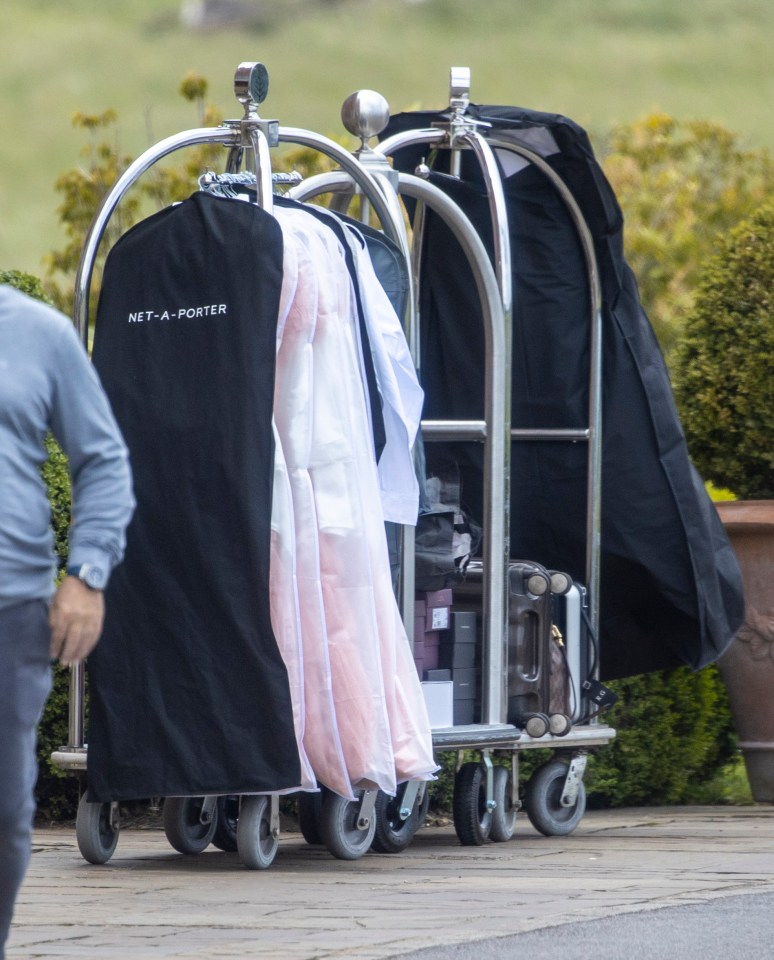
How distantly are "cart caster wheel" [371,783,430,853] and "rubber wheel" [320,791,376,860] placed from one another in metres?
0.07

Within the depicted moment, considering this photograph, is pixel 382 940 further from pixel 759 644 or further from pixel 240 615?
pixel 759 644

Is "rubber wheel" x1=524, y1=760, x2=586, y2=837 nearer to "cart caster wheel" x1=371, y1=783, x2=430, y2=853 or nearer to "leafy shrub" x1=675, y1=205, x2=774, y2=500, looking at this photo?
"cart caster wheel" x1=371, y1=783, x2=430, y2=853

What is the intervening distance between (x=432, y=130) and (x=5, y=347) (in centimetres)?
320

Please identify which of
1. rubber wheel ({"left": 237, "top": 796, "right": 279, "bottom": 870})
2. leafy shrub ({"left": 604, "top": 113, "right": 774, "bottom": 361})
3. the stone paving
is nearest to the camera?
the stone paving

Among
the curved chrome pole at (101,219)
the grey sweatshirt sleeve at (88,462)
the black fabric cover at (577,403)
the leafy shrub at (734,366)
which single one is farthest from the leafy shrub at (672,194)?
the grey sweatshirt sleeve at (88,462)

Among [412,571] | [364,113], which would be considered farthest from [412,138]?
[412,571]

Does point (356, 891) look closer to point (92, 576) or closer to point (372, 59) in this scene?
point (92, 576)

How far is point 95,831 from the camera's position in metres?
5.43

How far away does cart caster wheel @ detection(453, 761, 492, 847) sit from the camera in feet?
19.5

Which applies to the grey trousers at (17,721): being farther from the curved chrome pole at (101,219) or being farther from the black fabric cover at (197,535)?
the curved chrome pole at (101,219)

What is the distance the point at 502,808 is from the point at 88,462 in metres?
3.05

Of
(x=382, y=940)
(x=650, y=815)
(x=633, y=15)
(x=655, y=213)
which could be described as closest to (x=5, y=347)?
(x=382, y=940)

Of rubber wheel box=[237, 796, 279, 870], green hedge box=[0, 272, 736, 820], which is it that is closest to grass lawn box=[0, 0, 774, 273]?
green hedge box=[0, 272, 736, 820]

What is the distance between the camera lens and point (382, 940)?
4.14 metres
